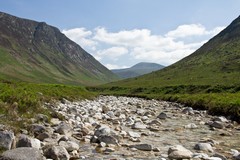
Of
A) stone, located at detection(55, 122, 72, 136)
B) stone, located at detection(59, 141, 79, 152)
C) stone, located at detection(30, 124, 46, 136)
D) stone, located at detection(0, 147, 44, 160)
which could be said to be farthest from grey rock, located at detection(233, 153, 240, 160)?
stone, located at detection(30, 124, 46, 136)

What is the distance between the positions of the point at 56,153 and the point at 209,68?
105m

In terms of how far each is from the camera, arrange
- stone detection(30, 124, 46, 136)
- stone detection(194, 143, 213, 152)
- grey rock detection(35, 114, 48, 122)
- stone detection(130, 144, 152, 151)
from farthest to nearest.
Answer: grey rock detection(35, 114, 48, 122) < stone detection(30, 124, 46, 136) < stone detection(194, 143, 213, 152) < stone detection(130, 144, 152, 151)

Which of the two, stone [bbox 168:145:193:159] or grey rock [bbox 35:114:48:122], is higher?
grey rock [bbox 35:114:48:122]

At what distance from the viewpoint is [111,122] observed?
1962 centimetres

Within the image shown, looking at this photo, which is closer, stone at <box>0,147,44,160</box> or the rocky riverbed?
stone at <box>0,147,44,160</box>

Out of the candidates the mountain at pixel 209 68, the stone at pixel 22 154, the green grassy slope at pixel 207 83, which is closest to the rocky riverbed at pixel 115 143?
the stone at pixel 22 154

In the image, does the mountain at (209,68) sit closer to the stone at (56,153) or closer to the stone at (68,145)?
the stone at (68,145)

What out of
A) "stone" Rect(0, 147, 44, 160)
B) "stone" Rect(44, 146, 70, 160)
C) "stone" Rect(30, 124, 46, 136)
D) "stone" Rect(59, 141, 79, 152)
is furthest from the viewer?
"stone" Rect(30, 124, 46, 136)

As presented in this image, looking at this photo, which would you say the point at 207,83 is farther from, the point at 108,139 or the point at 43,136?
the point at 43,136

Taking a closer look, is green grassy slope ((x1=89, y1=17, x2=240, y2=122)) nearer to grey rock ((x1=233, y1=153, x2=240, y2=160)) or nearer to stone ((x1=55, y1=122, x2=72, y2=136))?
grey rock ((x1=233, y1=153, x2=240, y2=160))

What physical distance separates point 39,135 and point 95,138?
2222 mm

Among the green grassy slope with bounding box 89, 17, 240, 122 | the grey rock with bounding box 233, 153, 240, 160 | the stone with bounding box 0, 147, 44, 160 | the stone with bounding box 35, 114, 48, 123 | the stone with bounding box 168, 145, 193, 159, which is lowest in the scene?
the grey rock with bounding box 233, 153, 240, 160

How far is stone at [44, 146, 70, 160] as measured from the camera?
31.6 feet

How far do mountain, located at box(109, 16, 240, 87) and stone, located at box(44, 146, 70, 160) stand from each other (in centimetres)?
6141
